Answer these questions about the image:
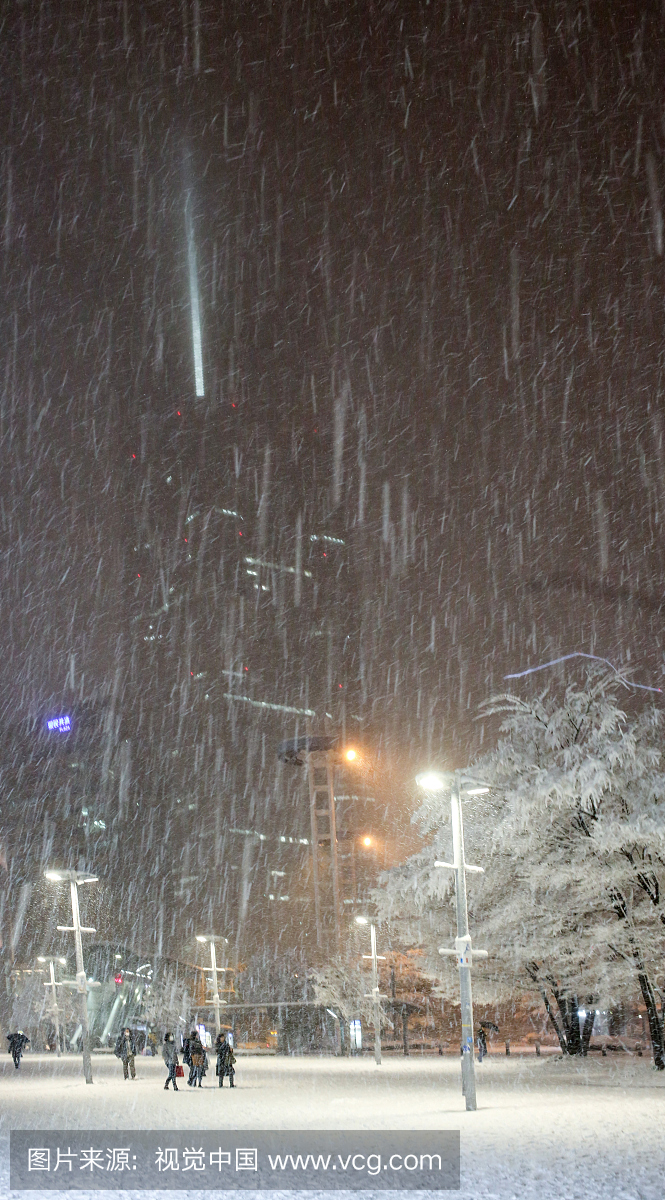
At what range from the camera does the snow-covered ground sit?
33.6 feet

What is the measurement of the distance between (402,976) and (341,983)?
431 cm

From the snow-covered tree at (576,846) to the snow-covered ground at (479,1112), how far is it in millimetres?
2727

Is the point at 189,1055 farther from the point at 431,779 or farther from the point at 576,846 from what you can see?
the point at 431,779

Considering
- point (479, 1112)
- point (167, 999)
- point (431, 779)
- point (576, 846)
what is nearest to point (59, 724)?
point (167, 999)

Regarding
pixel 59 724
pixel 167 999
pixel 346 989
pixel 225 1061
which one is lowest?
pixel 167 999

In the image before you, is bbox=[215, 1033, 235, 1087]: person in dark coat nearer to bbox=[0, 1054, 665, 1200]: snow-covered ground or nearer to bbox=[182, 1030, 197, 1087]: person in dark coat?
bbox=[0, 1054, 665, 1200]: snow-covered ground

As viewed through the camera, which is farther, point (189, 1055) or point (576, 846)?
point (189, 1055)

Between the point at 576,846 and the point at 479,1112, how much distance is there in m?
7.60

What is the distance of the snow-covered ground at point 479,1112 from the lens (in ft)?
33.6

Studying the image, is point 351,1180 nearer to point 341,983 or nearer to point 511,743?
point 511,743

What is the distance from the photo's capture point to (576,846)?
76.9 ft

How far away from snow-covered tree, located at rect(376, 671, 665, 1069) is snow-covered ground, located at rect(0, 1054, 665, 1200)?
8.95ft

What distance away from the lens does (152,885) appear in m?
119

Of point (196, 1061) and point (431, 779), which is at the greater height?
point (431, 779)
